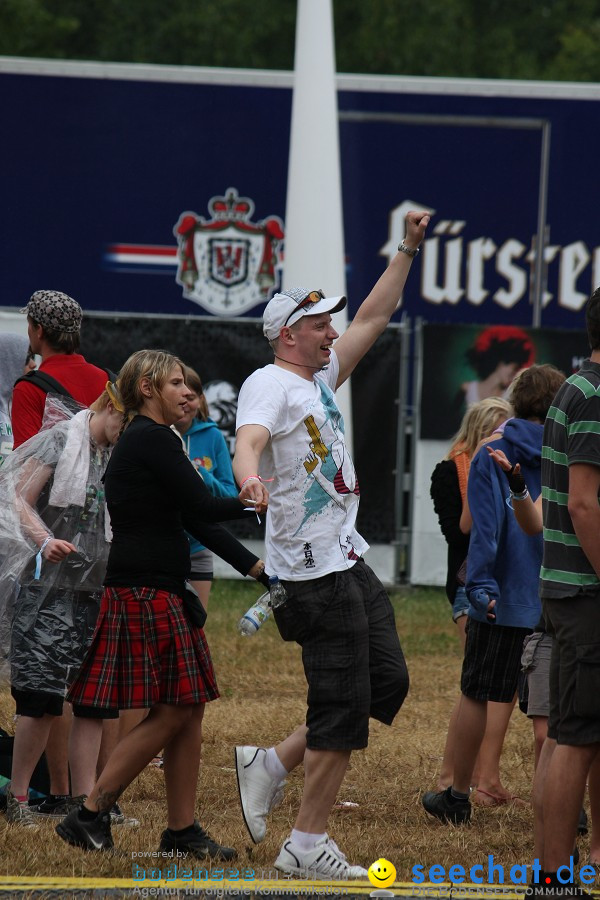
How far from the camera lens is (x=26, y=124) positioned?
13.1m

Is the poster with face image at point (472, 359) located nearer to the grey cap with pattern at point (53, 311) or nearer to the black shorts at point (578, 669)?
the grey cap with pattern at point (53, 311)

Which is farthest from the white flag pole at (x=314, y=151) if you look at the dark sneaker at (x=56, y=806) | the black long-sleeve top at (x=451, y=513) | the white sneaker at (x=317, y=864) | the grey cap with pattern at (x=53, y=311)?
the white sneaker at (x=317, y=864)

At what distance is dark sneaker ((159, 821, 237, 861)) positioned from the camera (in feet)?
15.3

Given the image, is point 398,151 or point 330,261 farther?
point 398,151

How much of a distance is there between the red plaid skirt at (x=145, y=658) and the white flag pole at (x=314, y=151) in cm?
751

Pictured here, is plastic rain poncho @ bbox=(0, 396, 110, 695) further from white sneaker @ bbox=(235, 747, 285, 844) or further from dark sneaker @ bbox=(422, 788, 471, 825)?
dark sneaker @ bbox=(422, 788, 471, 825)

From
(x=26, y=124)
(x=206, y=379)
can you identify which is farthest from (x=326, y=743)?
(x=26, y=124)

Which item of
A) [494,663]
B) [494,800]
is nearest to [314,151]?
[494,663]

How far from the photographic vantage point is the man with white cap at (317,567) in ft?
14.6

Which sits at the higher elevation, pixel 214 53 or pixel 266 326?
pixel 214 53

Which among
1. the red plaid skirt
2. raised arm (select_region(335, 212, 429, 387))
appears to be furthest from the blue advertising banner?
the red plaid skirt

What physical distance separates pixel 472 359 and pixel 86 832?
25.7ft

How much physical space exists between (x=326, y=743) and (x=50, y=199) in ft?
31.7

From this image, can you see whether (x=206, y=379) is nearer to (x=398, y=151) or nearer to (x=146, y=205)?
(x=146, y=205)
